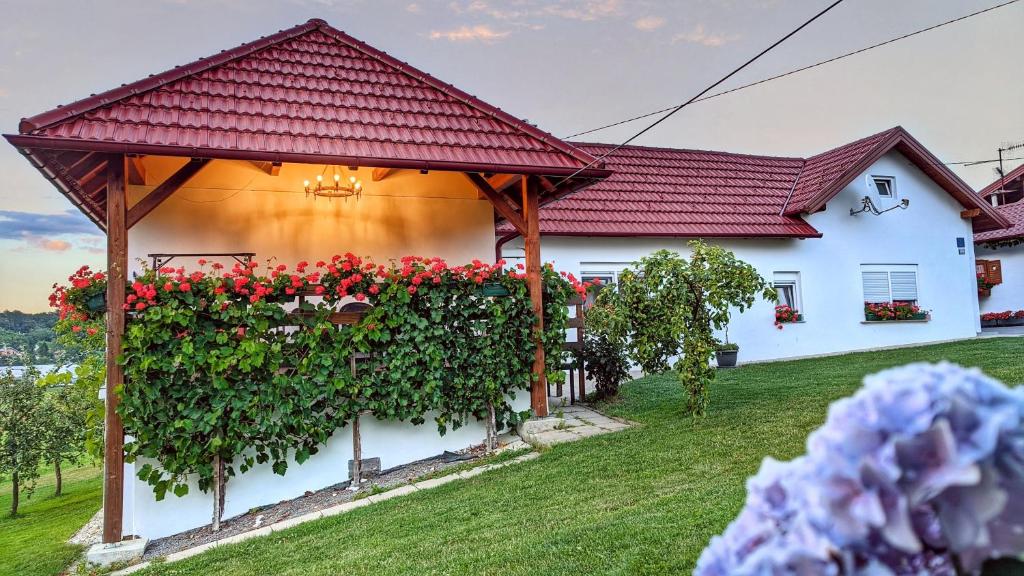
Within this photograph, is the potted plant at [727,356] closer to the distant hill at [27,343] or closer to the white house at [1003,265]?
Result: the white house at [1003,265]

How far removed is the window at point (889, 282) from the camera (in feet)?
46.9

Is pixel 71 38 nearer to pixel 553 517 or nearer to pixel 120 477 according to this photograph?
pixel 120 477

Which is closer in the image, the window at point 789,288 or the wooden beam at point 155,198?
the wooden beam at point 155,198

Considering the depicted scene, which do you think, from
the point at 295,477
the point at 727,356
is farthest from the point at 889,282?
the point at 295,477

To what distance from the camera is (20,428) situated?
32.4 feet

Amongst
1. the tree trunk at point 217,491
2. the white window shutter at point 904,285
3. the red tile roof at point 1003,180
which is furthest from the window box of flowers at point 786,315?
the red tile roof at point 1003,180

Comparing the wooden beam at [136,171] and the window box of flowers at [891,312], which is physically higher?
the wooden beam at [136,171]

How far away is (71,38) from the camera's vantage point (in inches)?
448

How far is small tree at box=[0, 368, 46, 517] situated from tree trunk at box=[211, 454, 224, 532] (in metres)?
5.98

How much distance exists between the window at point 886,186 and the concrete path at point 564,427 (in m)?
11.4

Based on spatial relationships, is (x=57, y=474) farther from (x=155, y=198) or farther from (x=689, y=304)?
(x=689, y=304)

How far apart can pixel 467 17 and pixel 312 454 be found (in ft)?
31.1

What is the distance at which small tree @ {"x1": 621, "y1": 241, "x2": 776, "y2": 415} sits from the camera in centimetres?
643

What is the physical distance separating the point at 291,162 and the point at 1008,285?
71.4 feet
